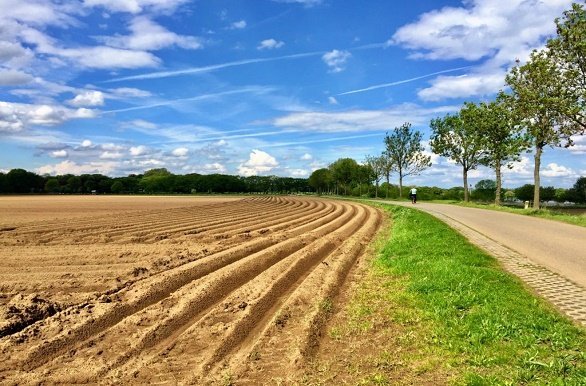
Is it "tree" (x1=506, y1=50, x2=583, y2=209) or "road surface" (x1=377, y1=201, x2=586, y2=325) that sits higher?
"tree" (x1=506, y1=50, x2=583, y2=209)

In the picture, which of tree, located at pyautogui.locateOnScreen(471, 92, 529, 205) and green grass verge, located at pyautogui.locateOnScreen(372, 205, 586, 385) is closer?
green grass verge, located at pyautogui.locateOnScreen(372, 205, 586, 385)

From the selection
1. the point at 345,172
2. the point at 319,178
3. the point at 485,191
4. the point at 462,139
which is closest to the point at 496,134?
the point at 462,139

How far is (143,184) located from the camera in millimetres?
165500

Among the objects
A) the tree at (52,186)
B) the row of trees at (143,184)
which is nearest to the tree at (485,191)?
the row of trees at (143,184)

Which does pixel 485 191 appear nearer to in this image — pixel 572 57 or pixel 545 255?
pixel 572 57

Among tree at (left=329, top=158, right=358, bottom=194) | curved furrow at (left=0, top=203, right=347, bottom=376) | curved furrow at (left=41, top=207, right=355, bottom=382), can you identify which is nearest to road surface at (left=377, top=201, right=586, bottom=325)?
curved furrow at (left=41, top=207, right=355, bottom=382)

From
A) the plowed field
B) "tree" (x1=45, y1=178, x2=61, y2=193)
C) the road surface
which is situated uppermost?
"tree" (x1=45, y1=178, x2=61, y2=193)

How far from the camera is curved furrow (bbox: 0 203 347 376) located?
5.86 metres

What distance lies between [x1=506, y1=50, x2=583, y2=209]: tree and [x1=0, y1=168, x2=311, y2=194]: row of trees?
132286 mm

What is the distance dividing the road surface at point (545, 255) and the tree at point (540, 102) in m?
11.6

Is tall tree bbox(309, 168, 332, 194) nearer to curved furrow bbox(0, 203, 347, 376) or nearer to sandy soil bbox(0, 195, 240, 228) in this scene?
sandy soil bbox(0, 195, 240, 228)

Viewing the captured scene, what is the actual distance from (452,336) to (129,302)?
5.35 m

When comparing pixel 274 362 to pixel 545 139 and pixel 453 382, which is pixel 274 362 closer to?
A: pixel 453 382

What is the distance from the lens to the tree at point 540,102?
28.4 metres
